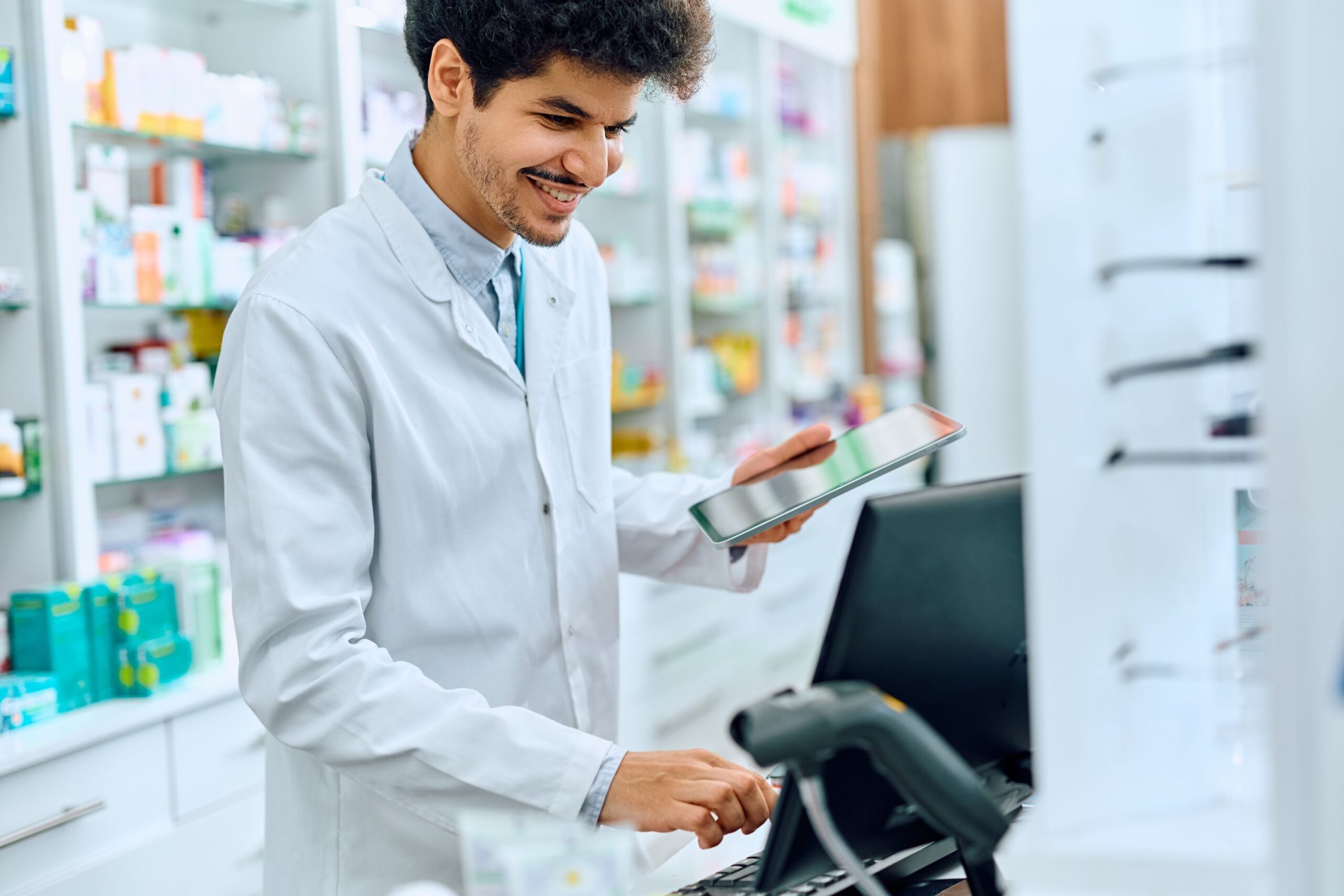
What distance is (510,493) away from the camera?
147 centimetres

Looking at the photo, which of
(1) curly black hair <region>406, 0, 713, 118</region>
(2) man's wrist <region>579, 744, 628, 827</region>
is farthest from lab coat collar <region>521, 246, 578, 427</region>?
(2) man's wrist <region>579, 744, 628, 827</region>

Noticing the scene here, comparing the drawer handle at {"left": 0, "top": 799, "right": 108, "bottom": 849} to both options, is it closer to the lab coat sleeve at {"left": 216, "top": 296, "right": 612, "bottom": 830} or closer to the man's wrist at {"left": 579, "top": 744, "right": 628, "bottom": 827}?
the lab coat sleeve at {"left": 216, "top": 296, "right": 612, "bottom": 830}

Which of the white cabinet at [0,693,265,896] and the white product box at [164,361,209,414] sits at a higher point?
the white product box at [164,361,209,414]

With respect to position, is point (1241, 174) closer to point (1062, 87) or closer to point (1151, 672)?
point (1062, 87)

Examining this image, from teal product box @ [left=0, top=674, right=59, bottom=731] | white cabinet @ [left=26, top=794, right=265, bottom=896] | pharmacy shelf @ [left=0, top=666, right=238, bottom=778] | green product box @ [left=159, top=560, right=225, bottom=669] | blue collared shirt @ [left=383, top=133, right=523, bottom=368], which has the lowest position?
white cabinet @ [left=26, top=794, right=265, bottom=896]

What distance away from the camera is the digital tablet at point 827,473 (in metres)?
1.29

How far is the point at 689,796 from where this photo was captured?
110 centimetres

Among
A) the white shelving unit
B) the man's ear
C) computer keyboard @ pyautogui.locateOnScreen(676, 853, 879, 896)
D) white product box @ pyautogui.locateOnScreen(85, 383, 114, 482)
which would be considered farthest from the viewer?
white product box @ pyautogui.locateOnScreen(85, 383, 114, 482)

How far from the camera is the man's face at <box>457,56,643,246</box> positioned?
1.36 metres

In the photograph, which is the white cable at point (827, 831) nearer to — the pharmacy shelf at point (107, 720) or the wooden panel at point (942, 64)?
the pharmacy shelf at point (107, 720)

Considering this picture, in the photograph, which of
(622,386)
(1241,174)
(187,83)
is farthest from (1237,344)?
(622,386)

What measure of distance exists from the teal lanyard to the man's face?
6.3 inches

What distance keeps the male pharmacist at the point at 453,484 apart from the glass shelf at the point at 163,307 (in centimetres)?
122

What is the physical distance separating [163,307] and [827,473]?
1.88 m
